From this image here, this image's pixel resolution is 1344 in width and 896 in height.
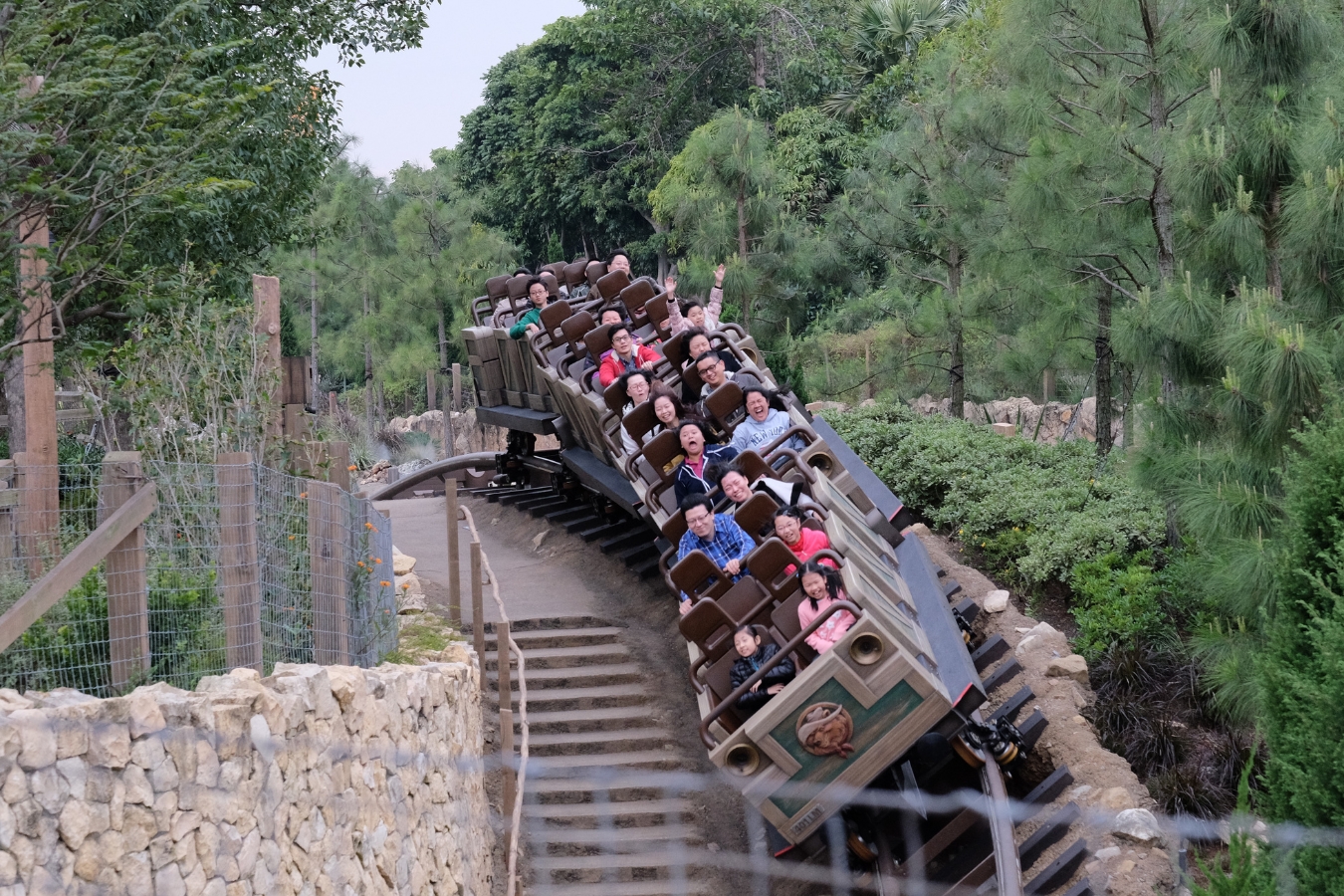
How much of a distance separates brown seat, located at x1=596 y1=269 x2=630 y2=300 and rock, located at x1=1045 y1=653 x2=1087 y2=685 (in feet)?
18.2

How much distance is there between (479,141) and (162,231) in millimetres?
27699

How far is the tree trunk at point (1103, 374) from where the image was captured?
13.0m

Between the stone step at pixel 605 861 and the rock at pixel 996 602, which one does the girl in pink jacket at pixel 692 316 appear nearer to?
→ the rock at pixel 996 602

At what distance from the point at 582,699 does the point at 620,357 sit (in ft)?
10.2

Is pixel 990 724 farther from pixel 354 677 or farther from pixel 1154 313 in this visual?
pixel 354 677

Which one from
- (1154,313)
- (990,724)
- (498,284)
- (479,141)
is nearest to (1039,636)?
(990,724)

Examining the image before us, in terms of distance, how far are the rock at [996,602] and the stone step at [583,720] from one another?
2.78 m

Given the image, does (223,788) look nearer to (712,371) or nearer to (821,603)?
(821,603)

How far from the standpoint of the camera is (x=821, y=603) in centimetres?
698

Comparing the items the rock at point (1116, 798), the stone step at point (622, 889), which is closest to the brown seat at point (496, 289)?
the stone step at point (622, 889)

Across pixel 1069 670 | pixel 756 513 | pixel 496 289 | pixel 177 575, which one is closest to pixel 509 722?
pixel 756 513

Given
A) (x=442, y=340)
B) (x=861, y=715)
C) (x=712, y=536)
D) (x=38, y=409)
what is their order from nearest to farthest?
(x=38, y=409) < (x=861, y=715) < (x=712, y=536) < (x=442, y=340)

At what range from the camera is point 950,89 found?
53.0 ft

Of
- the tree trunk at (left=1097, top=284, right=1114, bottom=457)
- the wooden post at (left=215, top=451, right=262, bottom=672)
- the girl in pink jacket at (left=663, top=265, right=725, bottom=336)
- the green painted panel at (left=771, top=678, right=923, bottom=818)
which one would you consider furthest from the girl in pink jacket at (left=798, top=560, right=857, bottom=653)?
the tree trunk at (left=1097, top=284, right=1114, bottom=457)
